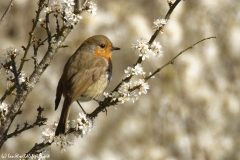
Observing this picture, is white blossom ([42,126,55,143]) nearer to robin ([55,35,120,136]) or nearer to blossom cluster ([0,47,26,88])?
blossom cluster ([0,47,26,88])

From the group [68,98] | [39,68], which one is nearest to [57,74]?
[68,98]

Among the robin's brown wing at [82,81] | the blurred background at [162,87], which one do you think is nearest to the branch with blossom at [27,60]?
the robin's brown wing at [82,81]

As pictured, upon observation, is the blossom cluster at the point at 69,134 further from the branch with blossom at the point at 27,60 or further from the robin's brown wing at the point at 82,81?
the robin's brown wing at the point at 82,81

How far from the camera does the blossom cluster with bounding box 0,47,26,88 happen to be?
7.95 ft

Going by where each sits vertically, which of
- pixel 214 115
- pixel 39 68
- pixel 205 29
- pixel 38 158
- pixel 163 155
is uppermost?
pixel 205 29

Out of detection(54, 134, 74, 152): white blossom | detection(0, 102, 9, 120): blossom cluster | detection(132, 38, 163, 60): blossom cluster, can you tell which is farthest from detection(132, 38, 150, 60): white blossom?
detection(0, 102, 9, 120): blossom cluster

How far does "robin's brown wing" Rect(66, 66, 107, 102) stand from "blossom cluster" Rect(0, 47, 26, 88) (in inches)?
38.8

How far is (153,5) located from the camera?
235 inches

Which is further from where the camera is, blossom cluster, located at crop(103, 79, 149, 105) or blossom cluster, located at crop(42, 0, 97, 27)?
blossom cluster, located at crop(103, 79, 149, 105)

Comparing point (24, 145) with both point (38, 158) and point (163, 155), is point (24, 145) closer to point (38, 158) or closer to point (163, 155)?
point (163, 155)

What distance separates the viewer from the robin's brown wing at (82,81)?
3648mm

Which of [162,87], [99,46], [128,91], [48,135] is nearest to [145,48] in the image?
[128,91]

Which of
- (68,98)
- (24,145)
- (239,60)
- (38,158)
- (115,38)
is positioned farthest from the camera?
(239,60)

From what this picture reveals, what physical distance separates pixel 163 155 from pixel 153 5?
185 centimetres
